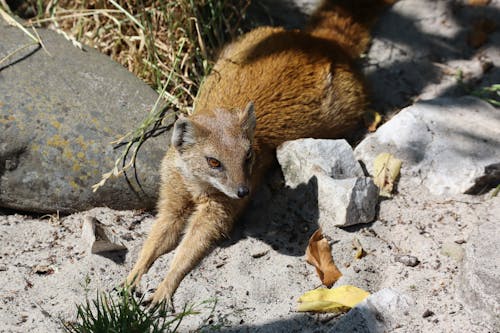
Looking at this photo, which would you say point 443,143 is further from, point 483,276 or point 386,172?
point 483,276

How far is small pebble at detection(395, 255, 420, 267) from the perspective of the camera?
12.8 feet

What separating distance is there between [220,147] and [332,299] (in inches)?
43.5

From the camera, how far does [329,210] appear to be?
4.29 metres

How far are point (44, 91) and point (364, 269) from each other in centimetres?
242

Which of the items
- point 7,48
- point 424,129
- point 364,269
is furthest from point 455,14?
point 7,48

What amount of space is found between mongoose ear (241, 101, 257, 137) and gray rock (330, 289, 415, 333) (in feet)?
4.17

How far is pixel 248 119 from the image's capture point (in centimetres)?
410

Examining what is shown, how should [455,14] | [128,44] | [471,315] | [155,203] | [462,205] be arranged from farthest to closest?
[455,14] → [128,44] → [155,203] → [462,205] → [471,315]

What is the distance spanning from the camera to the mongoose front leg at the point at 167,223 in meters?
4.17

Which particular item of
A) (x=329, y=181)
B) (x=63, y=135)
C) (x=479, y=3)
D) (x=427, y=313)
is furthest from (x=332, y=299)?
(x=479, y=3)

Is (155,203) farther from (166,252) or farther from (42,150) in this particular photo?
(42,150)

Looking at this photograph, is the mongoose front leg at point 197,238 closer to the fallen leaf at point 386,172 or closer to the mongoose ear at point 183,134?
the mongoose ear at point 183,134

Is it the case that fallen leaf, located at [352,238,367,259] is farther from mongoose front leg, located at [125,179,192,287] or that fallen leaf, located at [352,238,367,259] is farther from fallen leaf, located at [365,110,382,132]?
fallen leaf, located at [365,110,382,132]

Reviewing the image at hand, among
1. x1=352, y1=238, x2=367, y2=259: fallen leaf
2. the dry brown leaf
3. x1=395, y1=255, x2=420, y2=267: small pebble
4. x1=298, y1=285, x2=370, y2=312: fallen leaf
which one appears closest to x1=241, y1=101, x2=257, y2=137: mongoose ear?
x1=352, y1=238, x2=367, y2=259: fallen leaf
